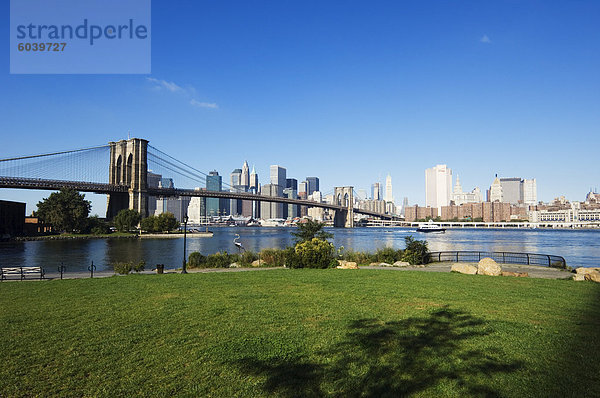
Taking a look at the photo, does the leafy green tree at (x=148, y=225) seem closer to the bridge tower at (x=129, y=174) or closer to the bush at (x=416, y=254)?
the bridge tower at (x=129, y=174)

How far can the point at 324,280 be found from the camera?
1433 cm

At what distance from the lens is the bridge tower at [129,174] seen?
8669 cm

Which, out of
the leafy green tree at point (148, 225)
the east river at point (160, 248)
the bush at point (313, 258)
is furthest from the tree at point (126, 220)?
the bush at point (313, 258)

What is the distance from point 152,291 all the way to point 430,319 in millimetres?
8288

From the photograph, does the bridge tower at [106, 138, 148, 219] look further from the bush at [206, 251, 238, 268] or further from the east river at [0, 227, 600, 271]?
the bush at [206, 251, 238, 268]

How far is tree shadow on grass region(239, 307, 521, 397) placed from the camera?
4.85 m

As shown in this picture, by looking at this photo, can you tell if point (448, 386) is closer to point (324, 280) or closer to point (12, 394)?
point (12, 394)

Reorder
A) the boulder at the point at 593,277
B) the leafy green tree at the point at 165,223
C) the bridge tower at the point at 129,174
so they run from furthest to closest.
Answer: the bridge tower at the point at 129,174 < the leafy green tree at the point at 165,223 < the boulder at the point at 593,277

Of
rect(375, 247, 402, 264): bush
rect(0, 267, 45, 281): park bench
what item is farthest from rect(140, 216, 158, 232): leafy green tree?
rect(375, 247, 402, 264): bush

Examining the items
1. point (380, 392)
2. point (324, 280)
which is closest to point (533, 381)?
point (380, 392)

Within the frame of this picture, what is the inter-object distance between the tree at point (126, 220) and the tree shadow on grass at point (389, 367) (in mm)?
78832

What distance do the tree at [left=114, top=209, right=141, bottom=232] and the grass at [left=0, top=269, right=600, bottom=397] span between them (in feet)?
233

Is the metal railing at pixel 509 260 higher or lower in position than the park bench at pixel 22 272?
lower

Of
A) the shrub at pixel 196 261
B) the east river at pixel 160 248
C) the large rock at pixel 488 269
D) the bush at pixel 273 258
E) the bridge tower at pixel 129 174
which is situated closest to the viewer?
the large rock at pixel 488 269
